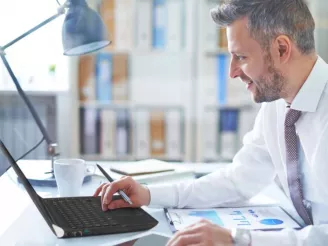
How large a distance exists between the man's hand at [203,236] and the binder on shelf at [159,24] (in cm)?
232

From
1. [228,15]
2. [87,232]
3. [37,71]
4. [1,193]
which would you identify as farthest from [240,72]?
[37,71]

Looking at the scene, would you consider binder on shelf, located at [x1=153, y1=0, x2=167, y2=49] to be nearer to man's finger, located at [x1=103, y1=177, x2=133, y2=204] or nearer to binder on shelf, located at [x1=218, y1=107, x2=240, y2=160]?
binder on shelf, located at [x1=218, y1=107, x2=240, y2=160]

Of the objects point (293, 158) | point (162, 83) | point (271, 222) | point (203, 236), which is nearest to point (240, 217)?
point (271, 222)

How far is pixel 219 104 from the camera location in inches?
131

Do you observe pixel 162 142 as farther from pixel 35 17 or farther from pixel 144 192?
pixel 144 192

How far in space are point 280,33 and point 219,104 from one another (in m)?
2.07

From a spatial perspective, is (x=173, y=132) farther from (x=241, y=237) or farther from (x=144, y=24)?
(x=241, y=237)

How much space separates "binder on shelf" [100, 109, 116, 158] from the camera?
333 cm

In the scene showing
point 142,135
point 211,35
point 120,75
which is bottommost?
point 142,135

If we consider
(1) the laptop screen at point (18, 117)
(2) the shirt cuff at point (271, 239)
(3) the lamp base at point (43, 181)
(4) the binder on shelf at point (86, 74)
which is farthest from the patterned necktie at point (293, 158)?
(4) the binder on shelf at point (86, 74)

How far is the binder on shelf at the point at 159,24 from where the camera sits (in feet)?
10.5

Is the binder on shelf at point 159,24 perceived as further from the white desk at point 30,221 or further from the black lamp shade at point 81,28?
the white desk at point 30,221

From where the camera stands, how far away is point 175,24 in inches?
126

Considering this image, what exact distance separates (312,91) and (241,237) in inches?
16.6
